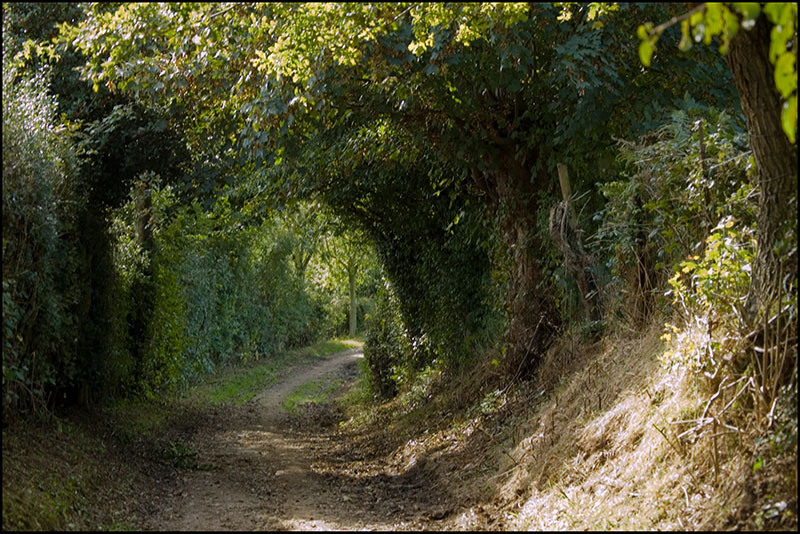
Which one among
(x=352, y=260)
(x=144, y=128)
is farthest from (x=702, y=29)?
(x=352, y=260)

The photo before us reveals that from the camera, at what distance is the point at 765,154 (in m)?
6.35

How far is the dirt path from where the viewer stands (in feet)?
25.4

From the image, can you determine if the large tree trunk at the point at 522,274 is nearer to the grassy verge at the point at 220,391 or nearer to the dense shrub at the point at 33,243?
the grassy verge at the point at 220,391

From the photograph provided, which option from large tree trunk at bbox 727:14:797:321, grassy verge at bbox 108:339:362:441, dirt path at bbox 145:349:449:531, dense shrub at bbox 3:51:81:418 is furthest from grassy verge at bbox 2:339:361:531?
large tree trunk at bbox 727:14:797:321

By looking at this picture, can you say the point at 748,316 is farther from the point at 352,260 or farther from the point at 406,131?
the point at 352,260

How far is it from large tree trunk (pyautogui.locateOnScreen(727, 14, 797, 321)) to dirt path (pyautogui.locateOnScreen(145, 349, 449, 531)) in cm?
388

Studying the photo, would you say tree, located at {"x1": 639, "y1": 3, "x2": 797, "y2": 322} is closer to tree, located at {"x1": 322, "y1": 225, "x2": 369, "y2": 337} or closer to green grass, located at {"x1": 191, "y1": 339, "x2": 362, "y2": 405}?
green grass, located at {"x1": 191, "y1": 339, "x2": 362, "y2": 405}

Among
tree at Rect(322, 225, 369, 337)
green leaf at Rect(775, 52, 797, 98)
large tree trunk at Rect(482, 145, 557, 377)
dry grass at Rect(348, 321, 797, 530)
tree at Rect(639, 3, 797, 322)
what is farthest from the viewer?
tree at Rect(322, 225, 369, 337)

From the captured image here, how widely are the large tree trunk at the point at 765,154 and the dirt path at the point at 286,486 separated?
3880mm

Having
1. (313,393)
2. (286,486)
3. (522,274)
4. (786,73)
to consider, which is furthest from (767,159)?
(313,393)

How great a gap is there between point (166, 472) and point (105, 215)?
4.83 m

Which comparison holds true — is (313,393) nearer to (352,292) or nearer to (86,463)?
(86,463)

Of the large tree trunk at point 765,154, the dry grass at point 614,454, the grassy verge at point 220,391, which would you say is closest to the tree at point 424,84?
the large tree trunk at point 765,154

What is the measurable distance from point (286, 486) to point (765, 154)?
22.2 feet
